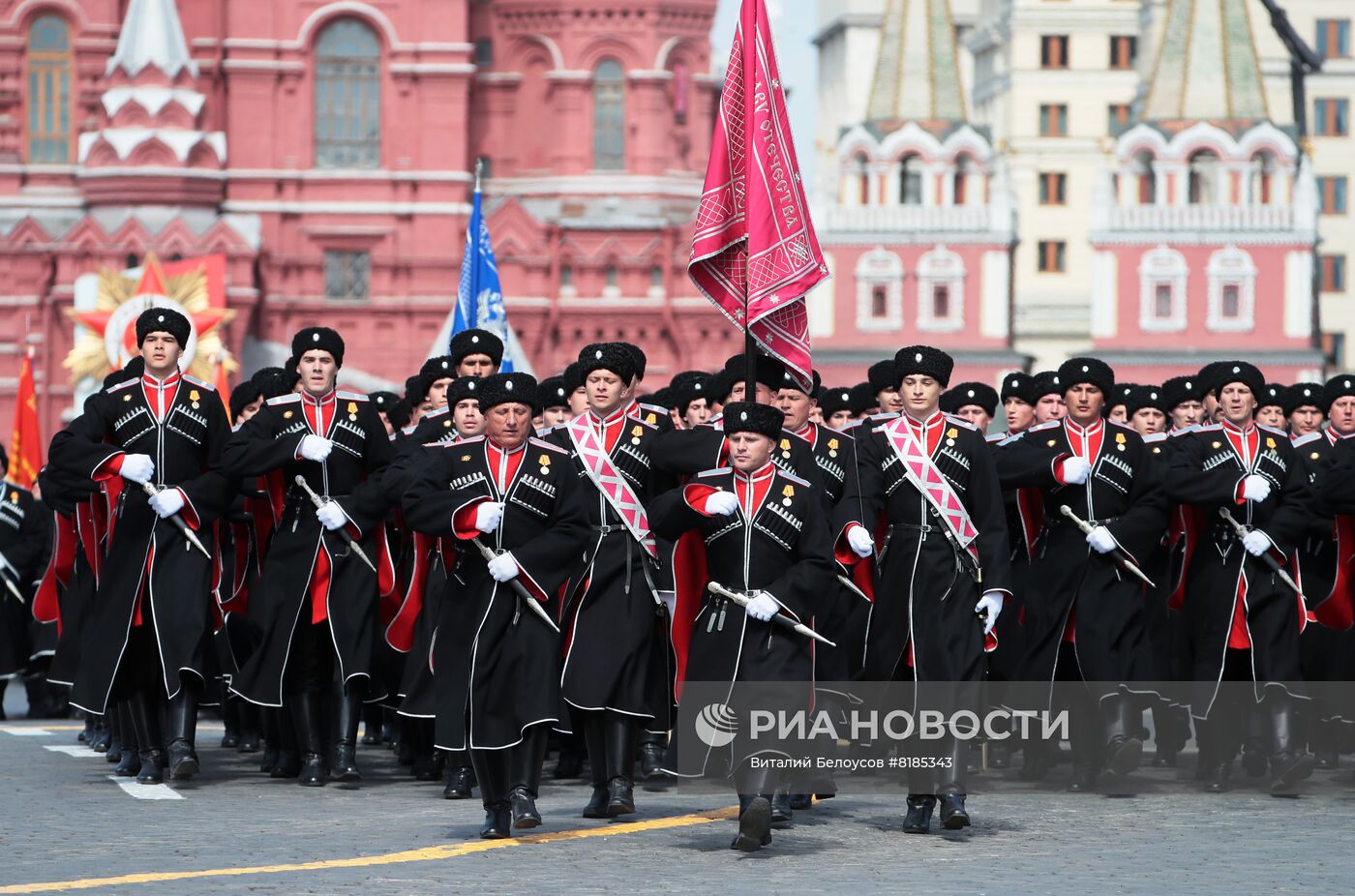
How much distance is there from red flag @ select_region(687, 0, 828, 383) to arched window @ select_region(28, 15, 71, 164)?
147 ft

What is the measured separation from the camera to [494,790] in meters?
11.0

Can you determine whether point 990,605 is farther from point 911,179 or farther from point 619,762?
point 911,179

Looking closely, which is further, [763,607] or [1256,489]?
[1256,489]

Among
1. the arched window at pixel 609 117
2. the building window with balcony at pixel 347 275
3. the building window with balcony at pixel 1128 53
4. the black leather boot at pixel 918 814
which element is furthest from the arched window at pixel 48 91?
the black leather boot at pixel 918 814

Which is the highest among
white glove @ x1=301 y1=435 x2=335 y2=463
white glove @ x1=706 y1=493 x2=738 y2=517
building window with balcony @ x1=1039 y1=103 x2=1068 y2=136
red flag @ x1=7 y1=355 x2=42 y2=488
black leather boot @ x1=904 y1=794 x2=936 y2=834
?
building window with balcony @ x1=1039 y1=103 x2=1068 y2=136

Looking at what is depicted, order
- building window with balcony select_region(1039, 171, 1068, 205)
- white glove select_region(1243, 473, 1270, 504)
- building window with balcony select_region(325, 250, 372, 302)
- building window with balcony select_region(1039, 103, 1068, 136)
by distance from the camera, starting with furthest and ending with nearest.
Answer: building window with balcony select_region(1039, 103, 1068, 136) → building window with balcony select_region(1039, 171, 1068, 205) → building window with balcony select_region(325, 250, 372, 302) → white glove select_region(1243, 473, 1270, 504)

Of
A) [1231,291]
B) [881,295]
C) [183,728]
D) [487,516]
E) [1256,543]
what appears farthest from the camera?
[881,295]

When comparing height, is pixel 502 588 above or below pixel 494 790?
above

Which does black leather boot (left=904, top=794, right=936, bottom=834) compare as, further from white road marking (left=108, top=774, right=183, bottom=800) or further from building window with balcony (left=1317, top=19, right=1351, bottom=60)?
building window with balcony (left=1317, top=19, right=1351, bottom=60)

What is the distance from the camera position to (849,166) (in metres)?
65.8

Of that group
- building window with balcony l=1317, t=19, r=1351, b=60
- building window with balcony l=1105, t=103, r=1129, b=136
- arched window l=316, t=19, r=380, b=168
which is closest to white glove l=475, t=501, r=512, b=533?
arched window l=316, t=19, r=380, b=168

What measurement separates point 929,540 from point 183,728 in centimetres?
387

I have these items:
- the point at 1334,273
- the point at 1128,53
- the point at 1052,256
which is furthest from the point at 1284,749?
the point at 1128,53

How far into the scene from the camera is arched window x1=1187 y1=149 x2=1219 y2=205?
65.1 metres
